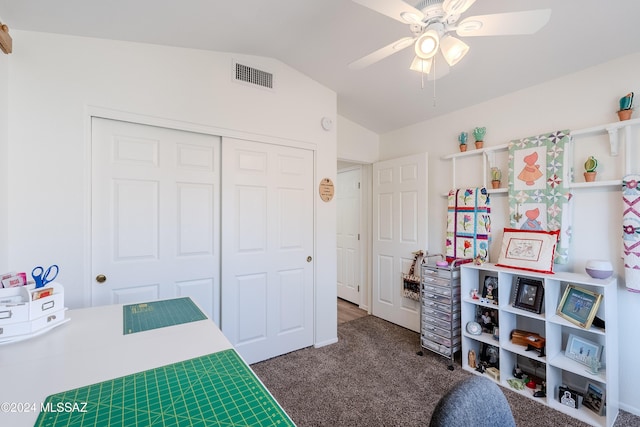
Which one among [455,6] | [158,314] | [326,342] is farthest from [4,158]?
[326,342]

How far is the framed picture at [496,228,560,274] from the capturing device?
207cm

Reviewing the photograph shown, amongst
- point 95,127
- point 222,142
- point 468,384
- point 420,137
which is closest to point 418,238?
point 420,137

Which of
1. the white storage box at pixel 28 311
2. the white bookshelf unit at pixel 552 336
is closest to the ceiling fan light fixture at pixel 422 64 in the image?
the white bookshelf unit at pixel 552 336

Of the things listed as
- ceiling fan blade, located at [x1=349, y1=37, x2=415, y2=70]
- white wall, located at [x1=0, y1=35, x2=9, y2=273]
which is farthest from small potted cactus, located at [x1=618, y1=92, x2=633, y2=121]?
white wall, located at [x1=0, y1=35, x2=9, y2=273]

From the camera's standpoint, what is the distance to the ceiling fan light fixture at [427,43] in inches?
50.1

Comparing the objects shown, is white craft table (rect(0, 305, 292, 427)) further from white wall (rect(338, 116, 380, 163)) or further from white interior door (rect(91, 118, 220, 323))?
white wall (rect(338, 116, 380, 163))

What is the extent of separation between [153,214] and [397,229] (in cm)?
245

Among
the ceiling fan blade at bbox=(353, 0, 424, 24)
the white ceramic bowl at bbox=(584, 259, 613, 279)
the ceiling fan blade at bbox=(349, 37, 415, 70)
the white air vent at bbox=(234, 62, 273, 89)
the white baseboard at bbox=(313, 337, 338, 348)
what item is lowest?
the white baseboard at bbox=(313, 337, 338, 348)

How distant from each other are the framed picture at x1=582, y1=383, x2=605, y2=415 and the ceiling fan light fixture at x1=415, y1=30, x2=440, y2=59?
2303mm

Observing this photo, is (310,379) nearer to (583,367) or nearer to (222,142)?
(583,367)

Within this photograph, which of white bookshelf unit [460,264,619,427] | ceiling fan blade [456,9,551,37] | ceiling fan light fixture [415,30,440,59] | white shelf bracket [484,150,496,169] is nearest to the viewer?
ceiling fan blade [456,9,551,37]

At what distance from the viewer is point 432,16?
126 cm

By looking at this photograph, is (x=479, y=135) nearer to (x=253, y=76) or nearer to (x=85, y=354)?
(x=253, y=76)

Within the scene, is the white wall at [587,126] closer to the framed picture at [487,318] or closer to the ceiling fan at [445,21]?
the framed picture at [487,318]
